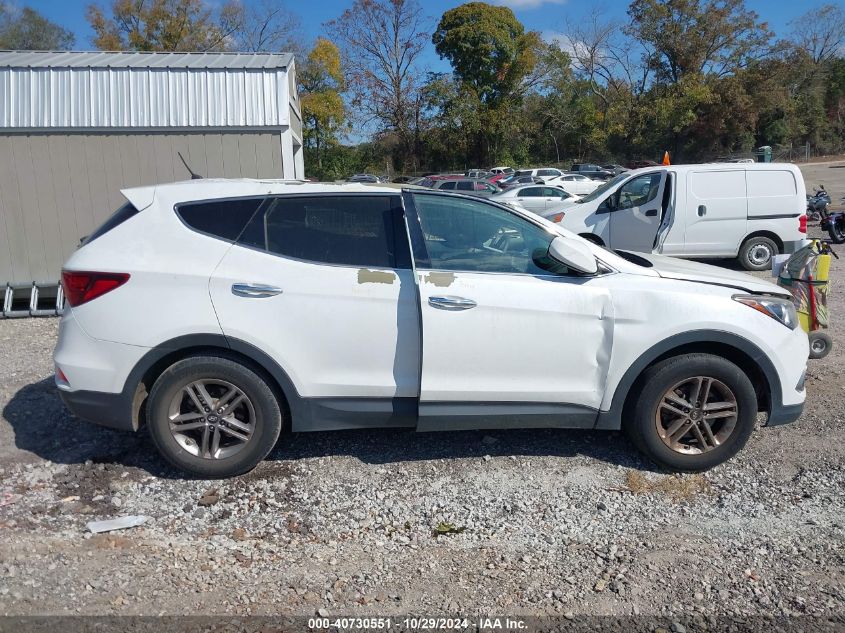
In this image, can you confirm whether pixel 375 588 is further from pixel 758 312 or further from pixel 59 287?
pixel 59 287

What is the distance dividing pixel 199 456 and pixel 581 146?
183 ft

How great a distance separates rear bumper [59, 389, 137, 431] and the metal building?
5.91 metres

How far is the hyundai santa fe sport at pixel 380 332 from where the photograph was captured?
4.27m

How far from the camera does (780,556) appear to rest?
3670mm

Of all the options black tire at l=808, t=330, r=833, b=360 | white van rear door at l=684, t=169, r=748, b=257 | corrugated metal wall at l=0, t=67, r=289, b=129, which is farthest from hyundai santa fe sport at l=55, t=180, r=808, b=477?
white van rear door at l=684, t=169, r=748, b=257

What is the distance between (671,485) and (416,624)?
2.01m

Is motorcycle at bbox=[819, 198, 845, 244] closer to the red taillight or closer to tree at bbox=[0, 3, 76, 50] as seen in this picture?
the red taillight

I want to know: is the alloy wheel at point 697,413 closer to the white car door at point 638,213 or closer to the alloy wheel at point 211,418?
the alloy wheel at point 211,418

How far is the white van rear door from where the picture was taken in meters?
11.6

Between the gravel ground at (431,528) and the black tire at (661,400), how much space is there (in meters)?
0.14

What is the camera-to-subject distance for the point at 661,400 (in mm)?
4469

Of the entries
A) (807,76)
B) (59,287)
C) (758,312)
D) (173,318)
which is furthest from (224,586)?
(807,76)

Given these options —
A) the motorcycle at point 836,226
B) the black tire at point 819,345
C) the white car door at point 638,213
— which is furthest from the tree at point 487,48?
the black tire at point 819,345

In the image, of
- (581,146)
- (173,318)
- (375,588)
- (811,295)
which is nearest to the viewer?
(375,588)
